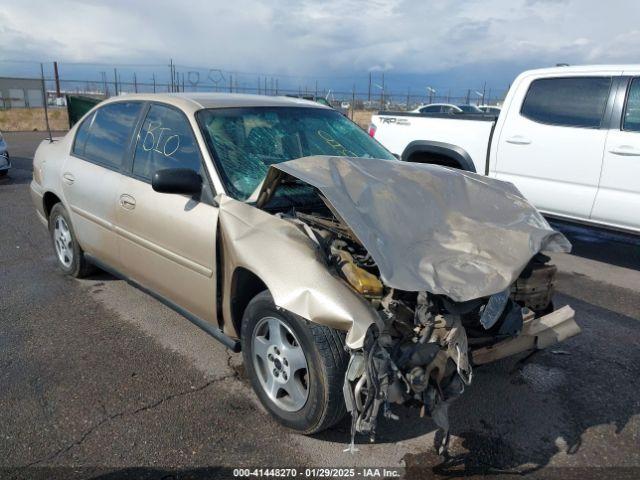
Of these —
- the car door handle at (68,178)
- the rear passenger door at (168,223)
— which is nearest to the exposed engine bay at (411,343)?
the rear passenger door at (168,223)

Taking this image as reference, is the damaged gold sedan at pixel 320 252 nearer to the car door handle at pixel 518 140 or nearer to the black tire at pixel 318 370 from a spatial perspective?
the black tire at pixel 318 370

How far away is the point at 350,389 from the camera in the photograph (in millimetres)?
2402

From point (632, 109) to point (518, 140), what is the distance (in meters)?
1.17

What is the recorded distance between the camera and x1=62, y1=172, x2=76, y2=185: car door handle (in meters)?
4.55

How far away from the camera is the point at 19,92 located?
3328cm

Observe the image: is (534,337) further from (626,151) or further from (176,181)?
(626,151)

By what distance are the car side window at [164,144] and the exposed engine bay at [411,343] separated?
124cm

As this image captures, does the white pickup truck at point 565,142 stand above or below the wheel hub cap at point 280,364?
above

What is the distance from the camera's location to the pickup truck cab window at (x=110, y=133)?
4.13 metres

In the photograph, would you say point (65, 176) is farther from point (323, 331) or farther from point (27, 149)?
point (27, 149)

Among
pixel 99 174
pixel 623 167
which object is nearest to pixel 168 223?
pixel 99 174

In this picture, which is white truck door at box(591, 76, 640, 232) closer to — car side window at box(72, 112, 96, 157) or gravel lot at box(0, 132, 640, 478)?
gravel lot at box(0, 132, 640, 478)

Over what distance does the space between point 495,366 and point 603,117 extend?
3434 mm

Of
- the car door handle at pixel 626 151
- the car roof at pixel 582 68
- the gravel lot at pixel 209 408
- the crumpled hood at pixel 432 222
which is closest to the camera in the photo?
the crumpled hood at pixel 432 222
